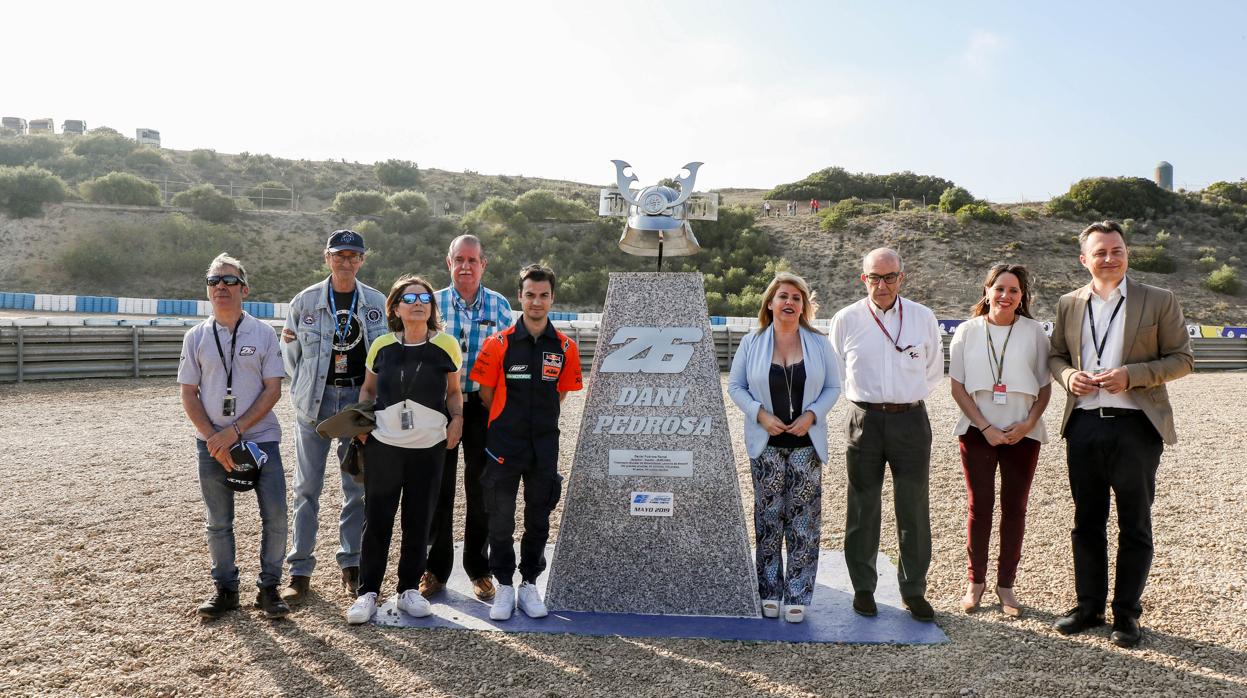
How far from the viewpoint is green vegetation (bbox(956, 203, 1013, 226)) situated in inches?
1444

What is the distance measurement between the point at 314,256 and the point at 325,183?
18342 millimetres

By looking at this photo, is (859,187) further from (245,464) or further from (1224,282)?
(245,464)

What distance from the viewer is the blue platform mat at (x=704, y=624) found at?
3.87 meters

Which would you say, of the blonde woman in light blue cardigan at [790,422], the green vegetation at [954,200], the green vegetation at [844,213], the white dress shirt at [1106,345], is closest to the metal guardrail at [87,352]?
the blonde woman in light blue cardigan at [790,422]

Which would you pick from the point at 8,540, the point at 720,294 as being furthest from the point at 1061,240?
the point at 8,540

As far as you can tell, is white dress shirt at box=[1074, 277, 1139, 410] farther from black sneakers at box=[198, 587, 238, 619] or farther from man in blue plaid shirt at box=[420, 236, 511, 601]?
black sneakers at box=[198, 587, 238, 619]

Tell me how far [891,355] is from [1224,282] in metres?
35.6

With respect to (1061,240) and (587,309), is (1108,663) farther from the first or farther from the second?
(1061,240)

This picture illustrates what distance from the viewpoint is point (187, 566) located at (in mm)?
4766

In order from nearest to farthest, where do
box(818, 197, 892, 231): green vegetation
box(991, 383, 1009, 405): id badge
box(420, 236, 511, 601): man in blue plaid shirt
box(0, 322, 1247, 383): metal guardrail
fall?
box(991, 383, 1009, 405): id badge, box(420, 236, 511, 601): man in blue plaid shirt, box(0, 322, 1247, 383): metal guardrail, box(818, 197, 892, 231): green vegetation

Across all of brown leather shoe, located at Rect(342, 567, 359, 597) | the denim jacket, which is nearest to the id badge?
the denim jacket

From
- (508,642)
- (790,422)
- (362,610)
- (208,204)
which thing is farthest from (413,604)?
(208,204)

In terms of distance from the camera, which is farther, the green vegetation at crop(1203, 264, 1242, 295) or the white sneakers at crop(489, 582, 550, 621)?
the green vegetation at crop(1203, 264, 1242, 295)

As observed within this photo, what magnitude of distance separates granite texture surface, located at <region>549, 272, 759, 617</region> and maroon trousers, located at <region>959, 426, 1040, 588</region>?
126cm
